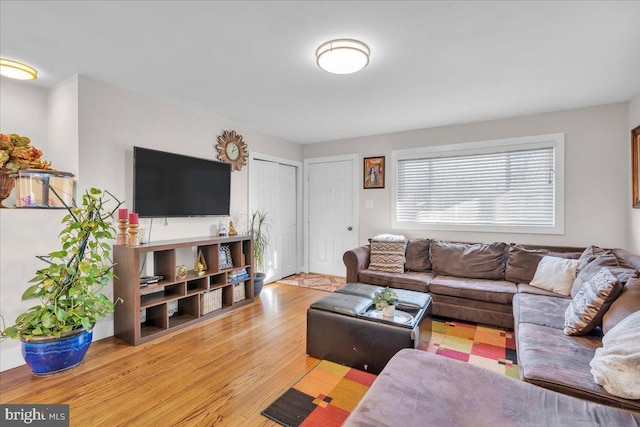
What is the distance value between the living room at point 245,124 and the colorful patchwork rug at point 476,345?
1.27 m

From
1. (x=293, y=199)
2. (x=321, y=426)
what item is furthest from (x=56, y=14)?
(x=293, y=199)

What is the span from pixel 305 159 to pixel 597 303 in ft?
13.9

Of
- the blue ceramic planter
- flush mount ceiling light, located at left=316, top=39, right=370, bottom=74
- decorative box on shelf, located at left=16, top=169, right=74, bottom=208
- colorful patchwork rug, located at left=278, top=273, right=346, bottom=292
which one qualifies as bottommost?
colorful patchwork rug, located at left=278, top=273, right=346, bottom=292

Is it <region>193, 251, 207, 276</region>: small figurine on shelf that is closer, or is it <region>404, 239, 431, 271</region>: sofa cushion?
<region>193, 251, 207, 276</region>: small figurine on shelf

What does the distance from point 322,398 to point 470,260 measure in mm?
2434

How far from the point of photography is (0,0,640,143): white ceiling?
1.71m

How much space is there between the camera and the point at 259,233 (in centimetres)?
412

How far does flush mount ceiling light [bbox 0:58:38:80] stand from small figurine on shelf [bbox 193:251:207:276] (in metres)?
2.10

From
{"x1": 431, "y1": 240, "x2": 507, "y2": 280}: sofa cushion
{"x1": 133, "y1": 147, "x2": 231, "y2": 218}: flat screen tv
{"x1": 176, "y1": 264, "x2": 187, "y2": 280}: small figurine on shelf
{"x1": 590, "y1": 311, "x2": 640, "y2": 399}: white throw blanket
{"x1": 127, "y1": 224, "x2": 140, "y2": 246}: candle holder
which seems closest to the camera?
{"x1": 590, "y1": 311, "x2": 640, "y2": 399}: white throw blanket

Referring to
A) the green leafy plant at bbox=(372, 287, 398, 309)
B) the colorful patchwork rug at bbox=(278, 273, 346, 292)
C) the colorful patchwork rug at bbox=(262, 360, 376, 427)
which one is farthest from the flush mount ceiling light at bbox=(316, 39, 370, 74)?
the colorful patchwork rug at bbox=(278, 273, 346, 292)

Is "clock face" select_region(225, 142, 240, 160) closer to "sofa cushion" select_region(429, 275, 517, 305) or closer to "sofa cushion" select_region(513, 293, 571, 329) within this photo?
"sofa cushion" select_region(429, 275, 517, 305)

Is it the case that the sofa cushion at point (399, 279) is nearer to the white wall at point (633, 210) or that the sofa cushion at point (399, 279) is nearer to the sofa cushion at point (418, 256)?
the sofa cushion at point (418, 256)

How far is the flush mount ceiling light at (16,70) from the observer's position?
7.50ft

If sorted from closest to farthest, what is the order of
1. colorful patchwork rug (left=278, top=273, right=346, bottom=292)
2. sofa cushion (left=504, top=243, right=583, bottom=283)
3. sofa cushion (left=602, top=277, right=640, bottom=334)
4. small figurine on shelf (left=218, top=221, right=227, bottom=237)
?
sofa cushion (left=602, top=277, right=640, bottom=334), sofa cushion (left=504, top=243, right=583, bottom=283), small figurine on shelf (left=218, top=221, right=227, bottom=237), colorful patchwork rug (left=278, top=273, right=346, bottom=292)
